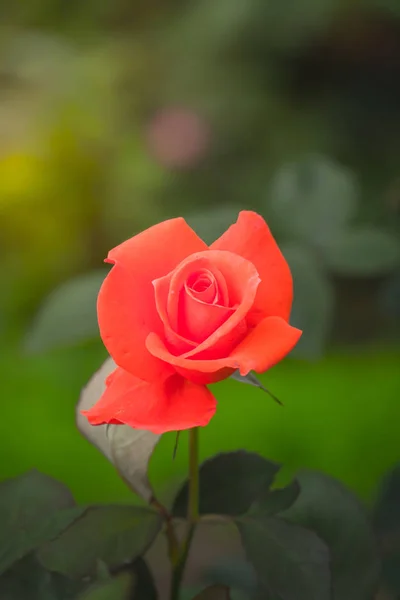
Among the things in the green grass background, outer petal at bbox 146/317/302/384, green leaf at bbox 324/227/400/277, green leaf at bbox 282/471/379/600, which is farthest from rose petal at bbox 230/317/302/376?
the green grass background

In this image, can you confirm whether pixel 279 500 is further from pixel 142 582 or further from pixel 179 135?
pixel 179 135

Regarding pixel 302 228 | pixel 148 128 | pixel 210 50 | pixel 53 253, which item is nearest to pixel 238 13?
pixel 210 50

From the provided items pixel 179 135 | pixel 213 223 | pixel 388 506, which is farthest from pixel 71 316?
pixel 179 135

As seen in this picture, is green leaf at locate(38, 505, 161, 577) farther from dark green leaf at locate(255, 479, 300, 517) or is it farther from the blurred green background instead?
the blurred green background

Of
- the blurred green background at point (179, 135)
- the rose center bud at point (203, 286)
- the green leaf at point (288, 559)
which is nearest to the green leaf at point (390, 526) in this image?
the green leaf at point (288, 559)

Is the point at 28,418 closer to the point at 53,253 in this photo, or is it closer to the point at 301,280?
the point at 53,253

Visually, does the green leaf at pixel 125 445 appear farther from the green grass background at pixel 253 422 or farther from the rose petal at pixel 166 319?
the green grass background at pixel 253 422

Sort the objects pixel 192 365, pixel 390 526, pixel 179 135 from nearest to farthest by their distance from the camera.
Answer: pixel 192 365 < pixel 390 526 < pixel 179 135
